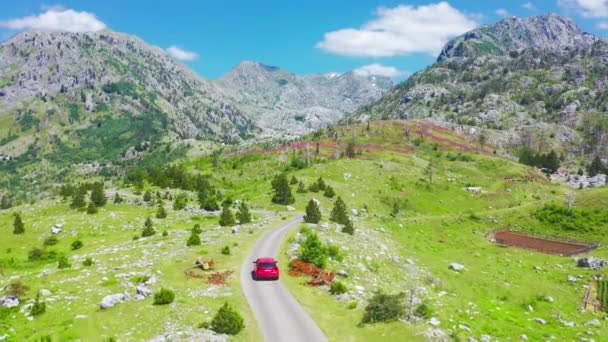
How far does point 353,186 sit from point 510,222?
32.0 m

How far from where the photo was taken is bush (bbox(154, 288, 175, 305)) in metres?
27.1

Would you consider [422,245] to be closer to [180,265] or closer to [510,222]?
[510,222]

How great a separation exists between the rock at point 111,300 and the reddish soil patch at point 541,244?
5874 cm

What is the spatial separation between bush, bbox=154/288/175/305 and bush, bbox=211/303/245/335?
4.61 m

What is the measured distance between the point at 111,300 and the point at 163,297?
123 inches

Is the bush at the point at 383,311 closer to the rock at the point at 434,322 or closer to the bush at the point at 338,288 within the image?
the rock at the point at 434,322

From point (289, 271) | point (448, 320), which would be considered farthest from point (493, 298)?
point (289, 271)

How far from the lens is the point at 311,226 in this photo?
52.2 meters

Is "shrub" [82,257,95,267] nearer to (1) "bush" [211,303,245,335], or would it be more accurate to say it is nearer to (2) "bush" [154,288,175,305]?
(2) "bush" [154,288,175,305]

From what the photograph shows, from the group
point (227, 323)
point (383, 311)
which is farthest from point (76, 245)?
point (383, 311)

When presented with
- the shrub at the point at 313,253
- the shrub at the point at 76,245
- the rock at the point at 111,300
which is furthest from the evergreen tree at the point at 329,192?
the rock at the point at 111,300

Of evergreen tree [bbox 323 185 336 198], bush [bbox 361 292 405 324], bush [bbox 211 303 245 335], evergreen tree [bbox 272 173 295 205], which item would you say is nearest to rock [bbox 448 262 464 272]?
bush [bbox 361 292 405 324]

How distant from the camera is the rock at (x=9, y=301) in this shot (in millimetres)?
26384

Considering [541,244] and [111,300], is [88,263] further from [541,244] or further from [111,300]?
[541,244]
